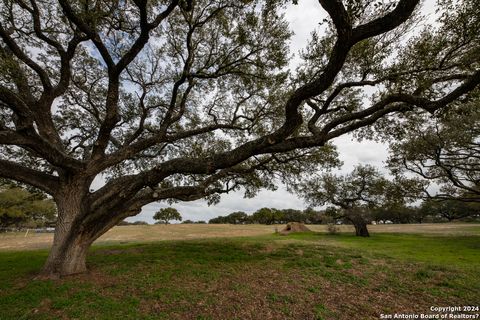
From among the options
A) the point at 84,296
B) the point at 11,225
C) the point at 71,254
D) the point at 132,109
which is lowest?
the point at 84,296

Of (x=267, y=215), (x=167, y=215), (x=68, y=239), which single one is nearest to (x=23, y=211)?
(x=167, y=215)

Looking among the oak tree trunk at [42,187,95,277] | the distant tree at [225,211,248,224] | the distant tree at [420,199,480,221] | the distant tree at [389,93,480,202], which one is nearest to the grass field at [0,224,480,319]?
the oak tree trunk at [42,187,95,277]

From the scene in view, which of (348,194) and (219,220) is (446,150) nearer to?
(348,194)

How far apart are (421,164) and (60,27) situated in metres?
27.0

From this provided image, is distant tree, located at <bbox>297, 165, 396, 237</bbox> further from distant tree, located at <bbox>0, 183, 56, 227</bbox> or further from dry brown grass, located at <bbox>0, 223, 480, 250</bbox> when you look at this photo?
distant tree, located at <bbox>0, 183, 56, 227</bbox>

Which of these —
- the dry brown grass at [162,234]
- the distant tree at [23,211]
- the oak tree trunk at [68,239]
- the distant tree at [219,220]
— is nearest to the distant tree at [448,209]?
the dry brown grass at [162,234]

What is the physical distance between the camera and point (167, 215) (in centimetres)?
6253

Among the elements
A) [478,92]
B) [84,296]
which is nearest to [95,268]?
[84,296]

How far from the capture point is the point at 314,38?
8602 millimetres

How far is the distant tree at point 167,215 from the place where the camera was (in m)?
61.6

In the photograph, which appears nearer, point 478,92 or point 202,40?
point 478,92

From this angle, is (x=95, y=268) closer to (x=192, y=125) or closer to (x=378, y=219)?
(x=192, y=125)

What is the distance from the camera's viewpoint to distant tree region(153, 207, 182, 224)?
202ft

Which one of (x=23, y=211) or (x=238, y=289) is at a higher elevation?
(x=23, y=211)
